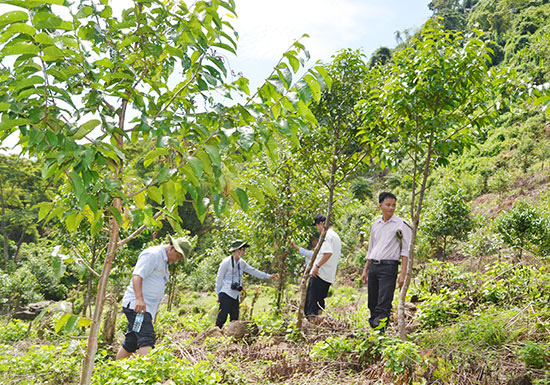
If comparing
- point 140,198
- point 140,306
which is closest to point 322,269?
point 140,306

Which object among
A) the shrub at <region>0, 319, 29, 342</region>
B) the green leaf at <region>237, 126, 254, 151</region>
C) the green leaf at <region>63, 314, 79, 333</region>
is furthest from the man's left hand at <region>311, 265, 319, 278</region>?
the shrub at <region>0, 319, 29, 342</region>

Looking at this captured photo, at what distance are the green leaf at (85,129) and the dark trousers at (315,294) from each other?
4.88m

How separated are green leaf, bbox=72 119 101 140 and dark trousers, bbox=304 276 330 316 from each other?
192 inches

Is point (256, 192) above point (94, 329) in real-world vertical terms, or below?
above

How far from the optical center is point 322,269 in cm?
584

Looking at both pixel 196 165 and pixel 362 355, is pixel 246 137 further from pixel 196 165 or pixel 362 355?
pixel 362 355

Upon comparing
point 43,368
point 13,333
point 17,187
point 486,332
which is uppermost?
point 17,187

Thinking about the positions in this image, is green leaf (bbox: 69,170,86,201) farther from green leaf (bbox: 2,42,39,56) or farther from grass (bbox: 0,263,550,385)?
grass (bbox: 0,263,550,385)

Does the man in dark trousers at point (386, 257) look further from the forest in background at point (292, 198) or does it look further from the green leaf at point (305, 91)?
the green leaf at point (305, 91)

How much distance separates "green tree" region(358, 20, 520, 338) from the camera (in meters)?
3.88

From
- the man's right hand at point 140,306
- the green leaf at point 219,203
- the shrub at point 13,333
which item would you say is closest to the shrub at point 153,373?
the man's right hand at point 140,306

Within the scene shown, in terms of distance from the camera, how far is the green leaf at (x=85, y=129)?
143 cm

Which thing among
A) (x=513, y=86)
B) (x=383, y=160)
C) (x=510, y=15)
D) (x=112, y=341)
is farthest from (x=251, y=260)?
(x=510, y=15)

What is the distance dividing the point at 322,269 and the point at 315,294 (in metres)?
0.47
